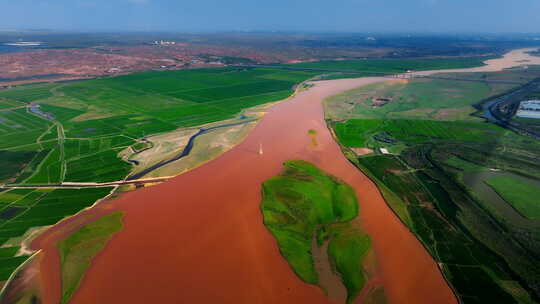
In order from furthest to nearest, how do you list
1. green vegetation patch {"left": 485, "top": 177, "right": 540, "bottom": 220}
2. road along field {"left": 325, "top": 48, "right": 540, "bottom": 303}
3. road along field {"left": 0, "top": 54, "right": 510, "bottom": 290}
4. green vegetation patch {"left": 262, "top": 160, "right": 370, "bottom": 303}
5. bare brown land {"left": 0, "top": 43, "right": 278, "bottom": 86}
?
bare brown land {"left": 0, "top": 43, "right": 278, "bottom": 86} < road along field {"left": 0, "top": 54, "right": 510, "bottom": 290} < green vegetation patch {"left": 485, "top": 177, "right": 540, "bottom": 220} < green vegetation patch {"left": 262, "top": 160, "right": 370, "bottom": 303} < road along field {"left": 325, "top": 48, "right": 540, "bottom": 303}

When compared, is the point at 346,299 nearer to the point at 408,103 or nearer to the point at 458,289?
the point at 458,289

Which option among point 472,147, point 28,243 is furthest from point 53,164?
point 472,147

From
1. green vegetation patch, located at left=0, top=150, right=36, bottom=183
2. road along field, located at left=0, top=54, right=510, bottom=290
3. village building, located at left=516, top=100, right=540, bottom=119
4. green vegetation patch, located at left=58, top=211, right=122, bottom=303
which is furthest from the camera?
village building, located at left=516, top=100, right=540, bottom=119

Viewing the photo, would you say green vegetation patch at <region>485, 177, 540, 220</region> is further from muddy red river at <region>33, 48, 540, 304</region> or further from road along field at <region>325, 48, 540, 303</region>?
muddy red river at <region>33, 48, 540, 304</region>

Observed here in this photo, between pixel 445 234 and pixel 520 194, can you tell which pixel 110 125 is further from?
pixel 520 194

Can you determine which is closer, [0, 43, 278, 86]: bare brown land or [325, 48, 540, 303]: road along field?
[325, 48, 540, 303]: road along field

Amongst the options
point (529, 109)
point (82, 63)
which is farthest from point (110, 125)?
point (82, 63)

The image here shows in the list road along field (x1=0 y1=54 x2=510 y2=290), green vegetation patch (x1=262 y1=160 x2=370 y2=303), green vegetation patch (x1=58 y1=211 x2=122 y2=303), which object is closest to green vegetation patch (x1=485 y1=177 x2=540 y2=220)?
green vegetation patch (x1=262 y1=160 x2=370 y2=303)

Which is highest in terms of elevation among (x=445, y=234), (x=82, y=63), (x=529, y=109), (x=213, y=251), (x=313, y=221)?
(x=445, y=234)

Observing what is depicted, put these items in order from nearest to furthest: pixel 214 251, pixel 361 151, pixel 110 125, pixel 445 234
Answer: pixel 214 251, pixel 445 234, pixel 361 151, pixel 110 125
